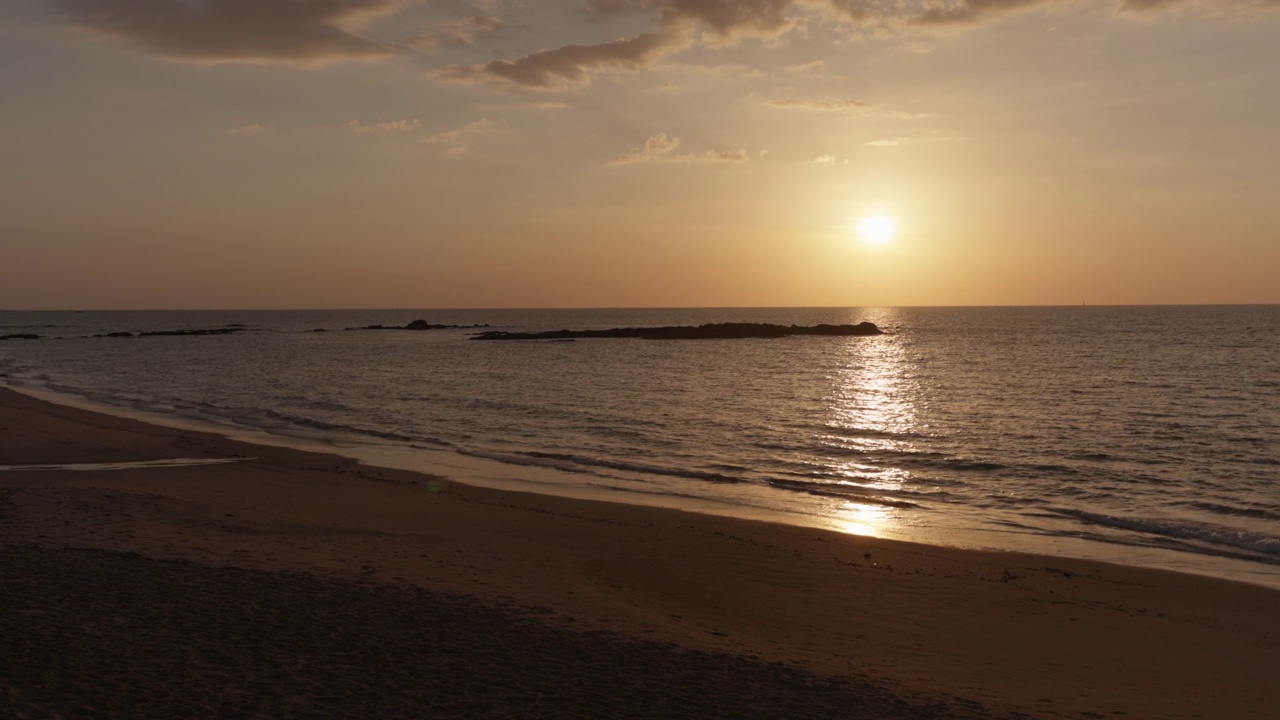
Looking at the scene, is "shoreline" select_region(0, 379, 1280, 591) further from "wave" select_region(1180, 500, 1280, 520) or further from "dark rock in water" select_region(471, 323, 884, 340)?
"dark rock in water" select_region(471, 323, 884, 340)

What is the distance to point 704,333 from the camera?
428 ft

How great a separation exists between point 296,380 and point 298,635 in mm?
53590

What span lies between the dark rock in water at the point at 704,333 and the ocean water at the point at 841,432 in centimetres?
4730

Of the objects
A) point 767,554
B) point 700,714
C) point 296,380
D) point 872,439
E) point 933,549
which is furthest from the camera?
point 296,380

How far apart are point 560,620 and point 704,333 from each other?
12049cm

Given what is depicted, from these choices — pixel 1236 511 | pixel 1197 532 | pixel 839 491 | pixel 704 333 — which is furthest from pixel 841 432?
pixel 704 333

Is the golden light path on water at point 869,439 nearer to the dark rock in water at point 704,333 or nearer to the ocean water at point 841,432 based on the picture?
the ocean water at point 841,432

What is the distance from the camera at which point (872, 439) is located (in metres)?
33.4

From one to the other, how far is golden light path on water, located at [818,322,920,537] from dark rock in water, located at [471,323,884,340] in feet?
185

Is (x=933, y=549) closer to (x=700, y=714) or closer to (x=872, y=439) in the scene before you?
(x=700, y=714)

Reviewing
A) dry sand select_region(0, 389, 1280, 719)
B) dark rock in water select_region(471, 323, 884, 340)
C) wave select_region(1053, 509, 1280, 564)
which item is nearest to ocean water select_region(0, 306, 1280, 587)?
wave select_region(1053, 509, 1280, 564)

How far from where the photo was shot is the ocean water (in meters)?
20.5

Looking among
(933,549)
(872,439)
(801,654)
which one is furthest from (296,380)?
(801,654)

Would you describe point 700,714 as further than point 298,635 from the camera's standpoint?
No
